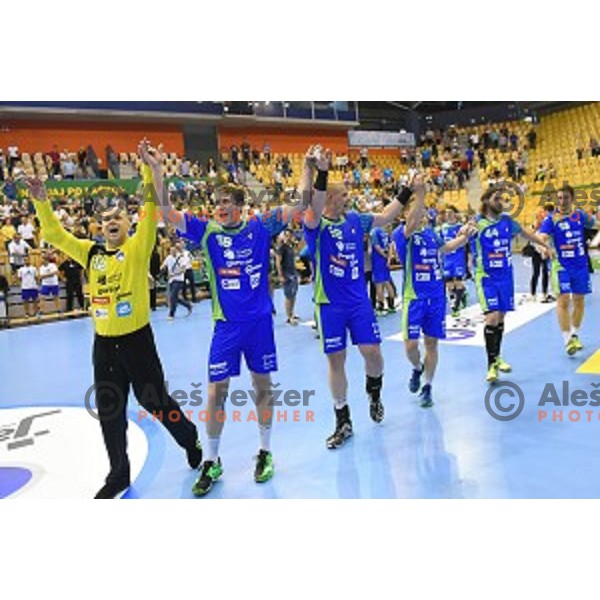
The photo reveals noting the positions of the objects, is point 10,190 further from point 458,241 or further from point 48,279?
point 458,241

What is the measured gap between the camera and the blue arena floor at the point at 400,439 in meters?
3.78

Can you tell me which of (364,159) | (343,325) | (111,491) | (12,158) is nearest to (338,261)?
(343,325)

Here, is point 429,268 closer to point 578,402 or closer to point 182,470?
point 578,402

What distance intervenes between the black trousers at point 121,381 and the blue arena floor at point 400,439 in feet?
0.98

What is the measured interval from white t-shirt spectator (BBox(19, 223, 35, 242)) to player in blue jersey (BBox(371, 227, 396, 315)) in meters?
8.38

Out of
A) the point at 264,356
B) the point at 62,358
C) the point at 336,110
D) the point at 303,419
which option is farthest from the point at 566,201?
the point at 336,110

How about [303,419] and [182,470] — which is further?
[303,419]

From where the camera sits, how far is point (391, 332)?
28.7 ft

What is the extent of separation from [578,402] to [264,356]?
9.47 ft

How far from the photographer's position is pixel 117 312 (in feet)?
12.3

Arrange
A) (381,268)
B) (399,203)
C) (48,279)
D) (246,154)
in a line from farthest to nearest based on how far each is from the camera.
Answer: (246,154) → (48,279) → (381,268) → (399,203)

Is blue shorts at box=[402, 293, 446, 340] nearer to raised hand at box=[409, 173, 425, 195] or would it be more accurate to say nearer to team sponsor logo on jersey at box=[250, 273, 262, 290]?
raised hand at box=[409, 173, 425, 195]

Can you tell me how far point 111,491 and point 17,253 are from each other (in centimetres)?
1061

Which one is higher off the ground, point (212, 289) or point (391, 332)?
point (212, 289)
